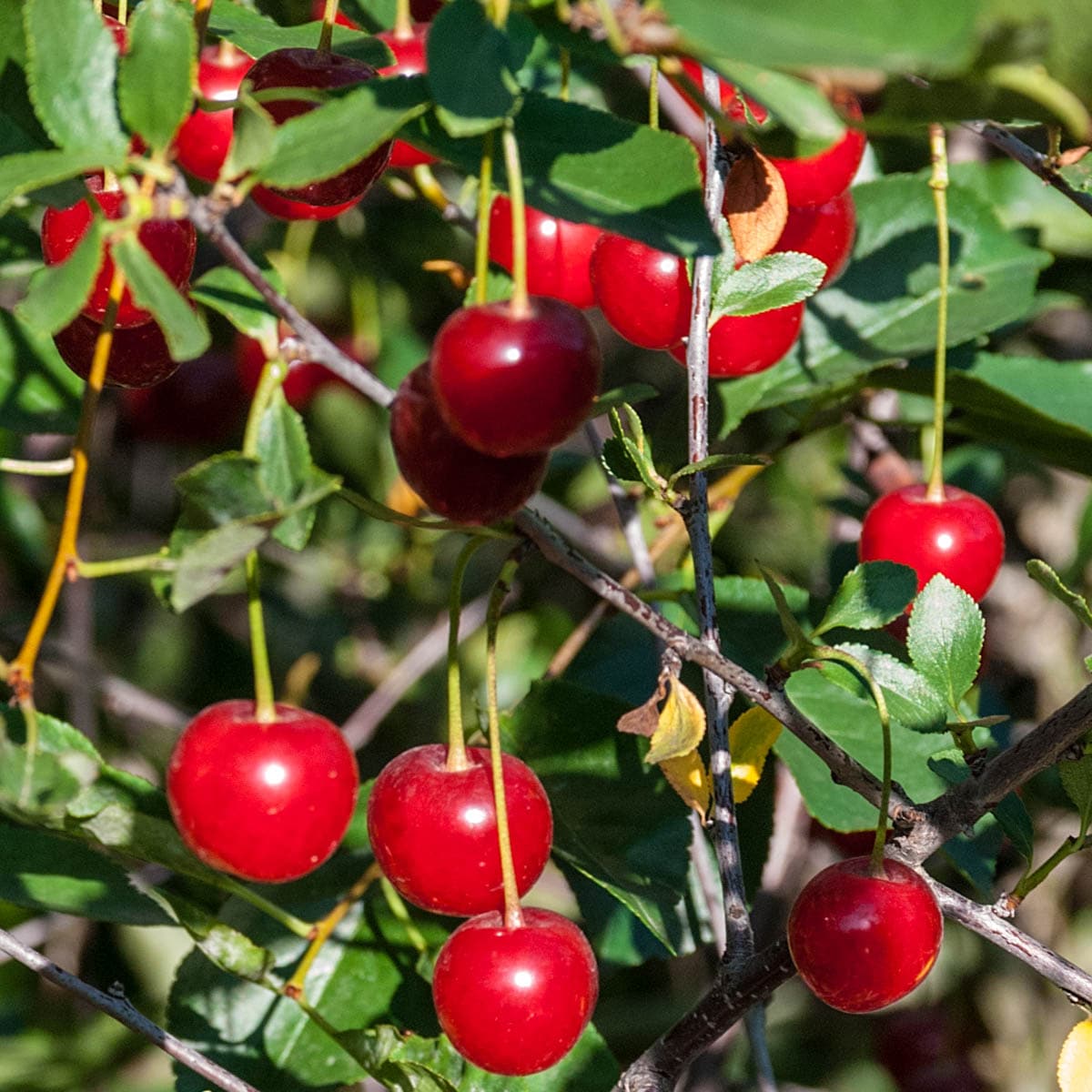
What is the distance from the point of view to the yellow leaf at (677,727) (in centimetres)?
81

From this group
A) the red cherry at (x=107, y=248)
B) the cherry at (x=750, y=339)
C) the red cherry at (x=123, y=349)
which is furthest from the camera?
the cherry at (x=750, y=339)

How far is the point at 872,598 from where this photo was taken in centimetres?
85

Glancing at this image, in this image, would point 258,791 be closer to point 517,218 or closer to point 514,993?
point 514,993

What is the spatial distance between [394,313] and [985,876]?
1.40 metres

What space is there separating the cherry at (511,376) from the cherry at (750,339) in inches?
14.6

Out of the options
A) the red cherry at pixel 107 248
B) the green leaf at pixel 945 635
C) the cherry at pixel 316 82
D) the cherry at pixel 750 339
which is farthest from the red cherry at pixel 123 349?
the green leaf at pixel 945 635

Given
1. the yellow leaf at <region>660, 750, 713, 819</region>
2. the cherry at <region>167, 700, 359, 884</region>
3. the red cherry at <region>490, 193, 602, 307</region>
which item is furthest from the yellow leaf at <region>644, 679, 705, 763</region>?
the red cherry at <region>490, 193, 602, 307</region>

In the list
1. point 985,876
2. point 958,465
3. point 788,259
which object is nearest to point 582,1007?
point 985,876

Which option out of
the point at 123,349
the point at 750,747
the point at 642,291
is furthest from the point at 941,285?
the point at 123,349

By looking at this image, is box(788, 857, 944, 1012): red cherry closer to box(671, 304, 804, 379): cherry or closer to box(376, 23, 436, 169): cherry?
box(671, 304, 804, 379): cherry

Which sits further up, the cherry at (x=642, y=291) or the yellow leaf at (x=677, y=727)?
the cherry at (x=642, y=291)

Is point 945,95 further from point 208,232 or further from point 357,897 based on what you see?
point 357,897

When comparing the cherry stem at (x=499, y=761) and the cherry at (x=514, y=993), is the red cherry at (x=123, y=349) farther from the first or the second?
the cherry at (x=514, y=993)

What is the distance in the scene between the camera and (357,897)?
1.16m
